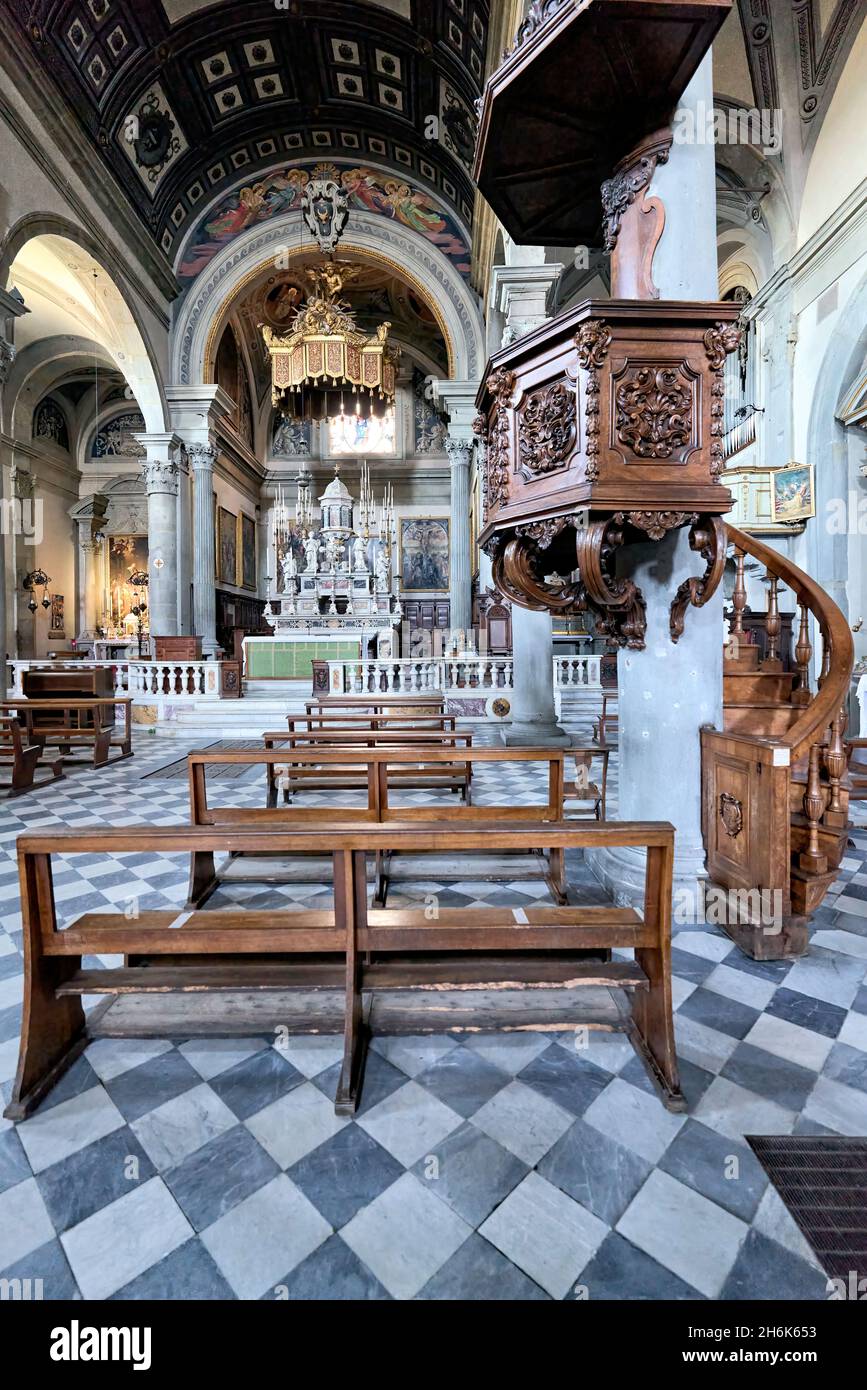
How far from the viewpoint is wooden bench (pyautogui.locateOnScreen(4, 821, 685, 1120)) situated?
5.89 ft

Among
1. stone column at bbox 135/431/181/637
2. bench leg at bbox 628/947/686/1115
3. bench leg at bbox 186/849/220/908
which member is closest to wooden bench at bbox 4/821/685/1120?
bench leg at bbox 628/947/686/1115

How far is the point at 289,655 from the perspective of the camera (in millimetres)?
12172

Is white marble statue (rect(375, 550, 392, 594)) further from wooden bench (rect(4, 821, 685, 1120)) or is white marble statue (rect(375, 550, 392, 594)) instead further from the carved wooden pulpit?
wooden bench (rect(4, 821, 685, 1120))

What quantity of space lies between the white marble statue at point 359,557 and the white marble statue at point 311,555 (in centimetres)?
95

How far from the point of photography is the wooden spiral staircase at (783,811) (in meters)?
2.51

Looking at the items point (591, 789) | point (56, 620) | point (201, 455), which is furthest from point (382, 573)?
point (591, 789)

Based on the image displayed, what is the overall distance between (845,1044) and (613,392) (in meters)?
2.44

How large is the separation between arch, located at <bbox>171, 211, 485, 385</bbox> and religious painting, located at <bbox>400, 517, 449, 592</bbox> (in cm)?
633

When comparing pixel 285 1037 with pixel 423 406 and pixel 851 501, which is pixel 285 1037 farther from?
pixel 423 406

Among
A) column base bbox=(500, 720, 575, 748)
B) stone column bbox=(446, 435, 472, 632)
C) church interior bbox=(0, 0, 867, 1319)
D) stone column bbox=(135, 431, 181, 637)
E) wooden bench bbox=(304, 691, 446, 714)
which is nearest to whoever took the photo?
church interior bbox=(0, 0, 867, 1319)

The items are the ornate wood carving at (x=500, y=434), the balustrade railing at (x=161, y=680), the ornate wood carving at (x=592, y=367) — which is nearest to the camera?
the ornate wood carving at (x=592, y=367)

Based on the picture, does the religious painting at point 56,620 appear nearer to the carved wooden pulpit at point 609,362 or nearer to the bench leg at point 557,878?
the carved wooden pulpit at point 609,362

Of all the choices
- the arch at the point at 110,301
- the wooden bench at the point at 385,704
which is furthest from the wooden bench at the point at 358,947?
the arch at the point at 110,301

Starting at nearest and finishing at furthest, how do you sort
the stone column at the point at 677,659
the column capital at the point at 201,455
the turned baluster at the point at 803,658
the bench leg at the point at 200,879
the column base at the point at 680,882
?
the stone column at the point at 677,659 → the column base at the point at 680,882 → the bench leg at the point at 200,879 → the turned baluster at the point at 803,658 → the column capital at the point at 201,455
